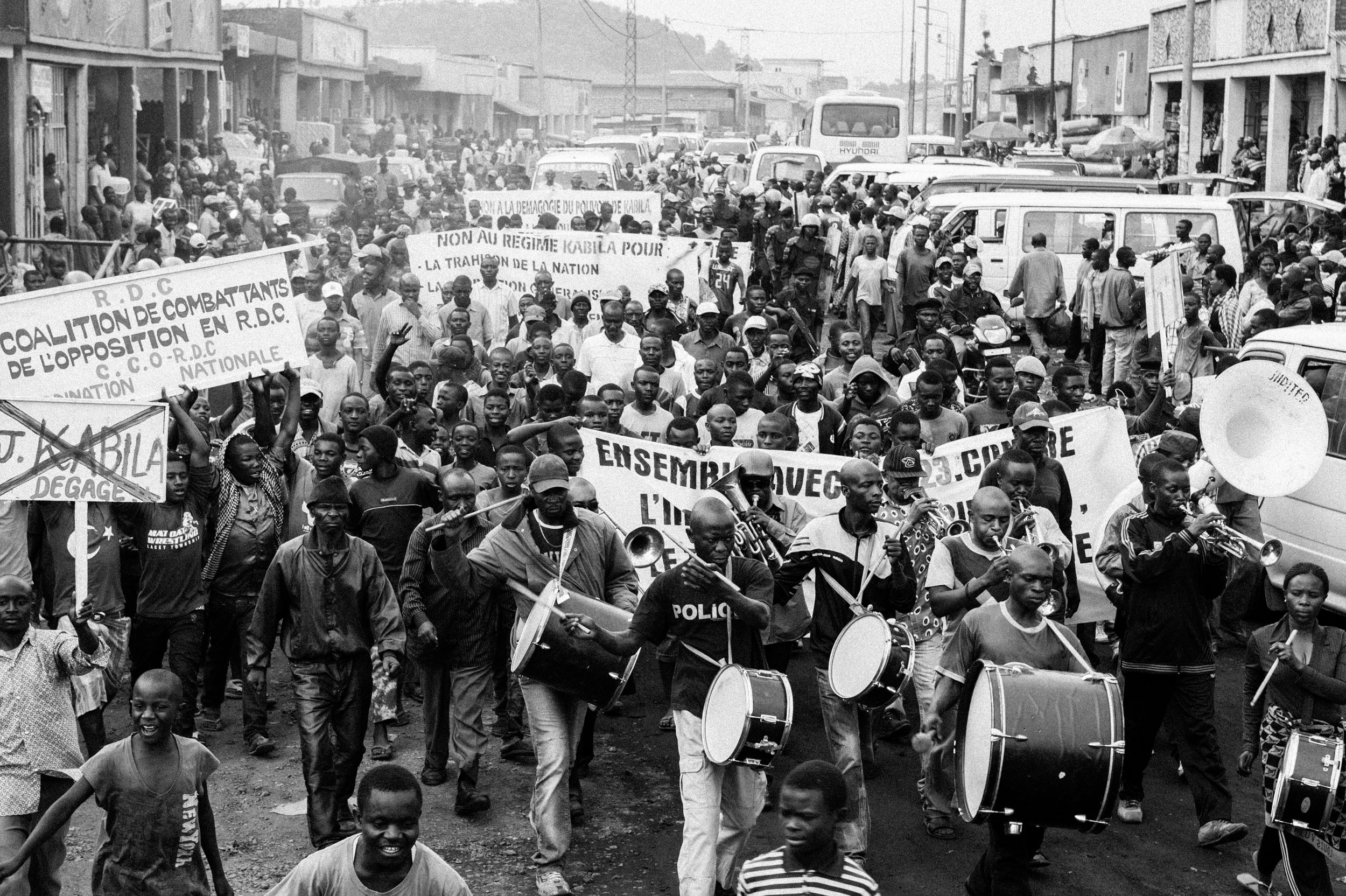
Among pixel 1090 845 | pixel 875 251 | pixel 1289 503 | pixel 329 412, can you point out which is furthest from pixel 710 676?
pixel 875 251

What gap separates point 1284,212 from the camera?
2512 cm

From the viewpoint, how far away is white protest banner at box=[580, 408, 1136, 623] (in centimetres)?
995

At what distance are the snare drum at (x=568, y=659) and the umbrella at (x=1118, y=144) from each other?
1213 inches

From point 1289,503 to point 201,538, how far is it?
6182 mm

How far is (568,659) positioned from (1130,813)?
2804 millimetres

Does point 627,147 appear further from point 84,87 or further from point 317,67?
point 84,87

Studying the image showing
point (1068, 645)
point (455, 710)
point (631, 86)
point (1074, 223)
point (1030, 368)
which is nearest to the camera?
point (1068, 645)

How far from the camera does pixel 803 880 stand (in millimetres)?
4762

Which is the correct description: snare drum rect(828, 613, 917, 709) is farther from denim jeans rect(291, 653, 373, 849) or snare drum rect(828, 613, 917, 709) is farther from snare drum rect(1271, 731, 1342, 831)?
denim jeans rect(291, 653, 373, 849)

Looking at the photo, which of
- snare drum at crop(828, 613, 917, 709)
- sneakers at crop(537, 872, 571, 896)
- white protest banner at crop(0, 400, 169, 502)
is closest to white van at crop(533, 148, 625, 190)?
white protest banner at crop(0, 400, 169, 502)

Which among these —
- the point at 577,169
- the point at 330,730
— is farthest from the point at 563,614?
the point at 577,169

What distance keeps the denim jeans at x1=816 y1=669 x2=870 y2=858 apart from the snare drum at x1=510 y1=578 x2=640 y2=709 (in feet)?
2.90

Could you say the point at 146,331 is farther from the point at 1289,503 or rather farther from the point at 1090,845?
the point at 1289,503

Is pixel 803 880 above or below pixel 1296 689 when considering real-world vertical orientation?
above
